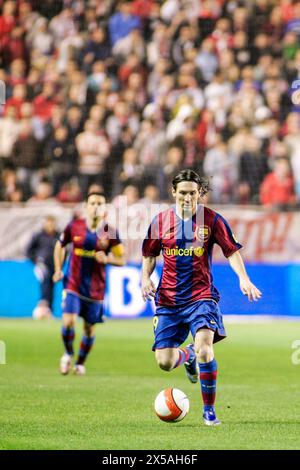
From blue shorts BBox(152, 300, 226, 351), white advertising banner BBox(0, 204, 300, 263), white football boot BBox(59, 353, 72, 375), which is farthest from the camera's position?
white advertising banner BBox(0, 204, 300, 263)

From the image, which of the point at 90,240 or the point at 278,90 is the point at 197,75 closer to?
the point at 278,90

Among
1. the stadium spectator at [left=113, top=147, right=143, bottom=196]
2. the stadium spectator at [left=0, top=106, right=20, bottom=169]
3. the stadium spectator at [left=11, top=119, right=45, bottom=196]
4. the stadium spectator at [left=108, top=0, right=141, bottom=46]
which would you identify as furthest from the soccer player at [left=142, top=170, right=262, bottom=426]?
the stadium spectator at [left=108, top=0, right=141, bottom=46]

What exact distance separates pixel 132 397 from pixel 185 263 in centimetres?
199

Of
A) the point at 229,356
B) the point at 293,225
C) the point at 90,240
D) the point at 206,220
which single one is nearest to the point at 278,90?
the point at 293,225

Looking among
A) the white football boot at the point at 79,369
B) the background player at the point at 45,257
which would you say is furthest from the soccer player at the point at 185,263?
the background player at the point at 45,257

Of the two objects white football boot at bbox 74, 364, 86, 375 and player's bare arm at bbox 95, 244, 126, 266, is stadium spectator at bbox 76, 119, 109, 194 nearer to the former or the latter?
player's bare arm at bbox 95, 244, 126, 266

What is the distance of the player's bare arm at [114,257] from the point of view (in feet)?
41.3

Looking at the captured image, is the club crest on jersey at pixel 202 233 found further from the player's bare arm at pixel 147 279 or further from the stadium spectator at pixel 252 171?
the stadium spectator at pixel 252 171

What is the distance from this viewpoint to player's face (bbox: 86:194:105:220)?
1233cm

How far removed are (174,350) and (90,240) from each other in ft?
13.7

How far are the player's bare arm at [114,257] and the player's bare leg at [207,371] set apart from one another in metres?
4.24

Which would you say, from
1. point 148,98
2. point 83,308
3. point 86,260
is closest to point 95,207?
point 86,260

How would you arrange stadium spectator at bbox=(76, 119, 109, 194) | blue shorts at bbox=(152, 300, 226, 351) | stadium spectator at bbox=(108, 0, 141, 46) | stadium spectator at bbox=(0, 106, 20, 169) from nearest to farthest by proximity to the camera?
1. blue shorts at bbox=(152, 300, 226, 351)
2. stadium spectator at bbox=(76, 119, 109, 194)
3. stadium spectator at bbox=(0, 106, 20, 169)
4. stadium spectator at bbox=(108, 0, 141, 46)

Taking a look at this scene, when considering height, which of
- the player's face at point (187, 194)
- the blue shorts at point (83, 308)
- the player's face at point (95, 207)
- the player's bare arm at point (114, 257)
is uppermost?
the player's face at point (95, 207)
